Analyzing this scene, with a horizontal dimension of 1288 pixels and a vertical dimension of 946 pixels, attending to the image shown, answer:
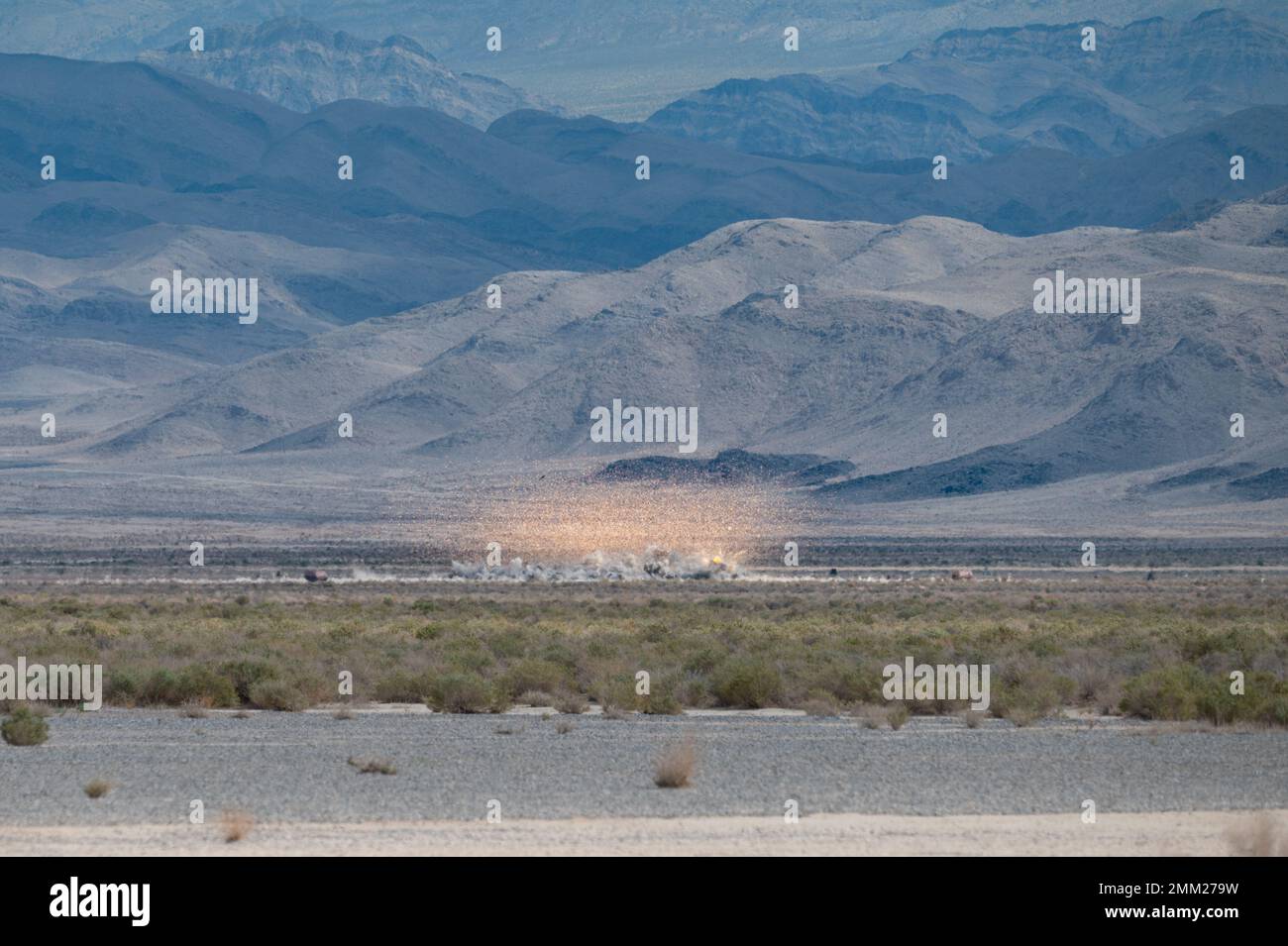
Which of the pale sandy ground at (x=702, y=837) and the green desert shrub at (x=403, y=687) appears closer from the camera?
the pale sandy ground at (x=702, y=837)

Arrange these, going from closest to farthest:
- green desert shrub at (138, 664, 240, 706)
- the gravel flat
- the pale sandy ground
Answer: the pale sandy ground → the gravel flat → green desert shrub at (138, 664, 240, 706)

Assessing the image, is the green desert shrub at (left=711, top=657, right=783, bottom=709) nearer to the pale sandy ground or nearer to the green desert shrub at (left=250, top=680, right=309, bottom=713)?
the green desert shrub at (left=250, top=680, right=309, bottom=713)

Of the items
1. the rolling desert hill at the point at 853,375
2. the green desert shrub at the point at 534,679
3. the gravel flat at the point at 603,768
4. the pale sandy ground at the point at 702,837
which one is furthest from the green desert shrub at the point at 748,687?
the rolling desert hill at the point at 853,375

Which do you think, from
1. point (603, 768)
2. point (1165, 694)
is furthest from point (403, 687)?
point (1165, 694)

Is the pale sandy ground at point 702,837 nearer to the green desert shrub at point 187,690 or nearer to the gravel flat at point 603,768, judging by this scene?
the gravel flat at point 603,768

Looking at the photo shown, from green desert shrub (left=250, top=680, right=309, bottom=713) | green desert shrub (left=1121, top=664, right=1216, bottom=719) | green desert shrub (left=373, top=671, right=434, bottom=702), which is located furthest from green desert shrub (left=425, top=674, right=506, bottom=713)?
green desert shrub (left=1121, top=664, right=1216, bottom=719)
